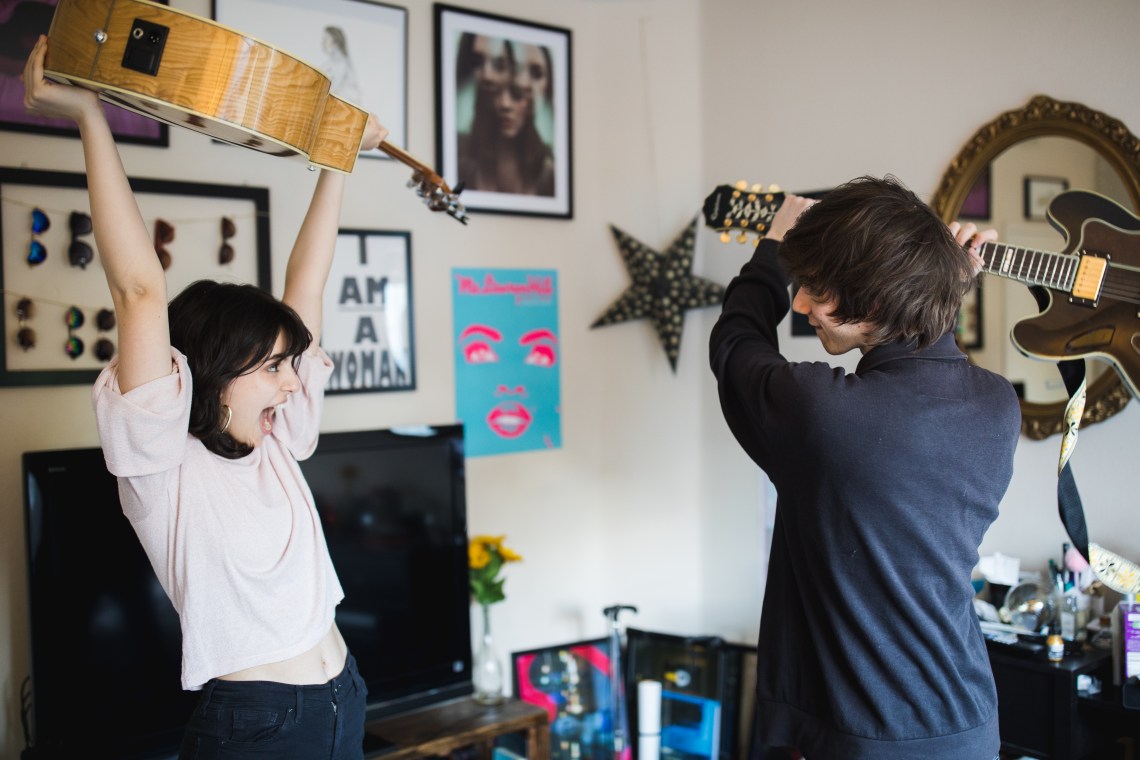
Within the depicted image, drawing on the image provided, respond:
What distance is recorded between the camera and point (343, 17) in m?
2.61

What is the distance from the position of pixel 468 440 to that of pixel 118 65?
1819mm

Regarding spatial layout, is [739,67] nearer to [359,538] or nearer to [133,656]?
[359,538]

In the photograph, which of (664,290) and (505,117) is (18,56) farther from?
(664,290)

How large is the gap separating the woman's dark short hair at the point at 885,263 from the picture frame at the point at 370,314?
1.60 meters

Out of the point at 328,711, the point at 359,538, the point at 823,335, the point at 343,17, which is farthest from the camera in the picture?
the point at 343,17

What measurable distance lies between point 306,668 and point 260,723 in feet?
0.32

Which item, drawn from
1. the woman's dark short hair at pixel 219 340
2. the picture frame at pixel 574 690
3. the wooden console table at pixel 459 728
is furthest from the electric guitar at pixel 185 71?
the picture frame at pixel 574 690

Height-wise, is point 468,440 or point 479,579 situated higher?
point 468,440

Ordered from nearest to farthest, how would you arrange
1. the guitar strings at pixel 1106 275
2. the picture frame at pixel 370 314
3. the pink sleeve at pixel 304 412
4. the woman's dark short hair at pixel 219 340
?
the woman's dark short hair at pixel 219 340 → the pink sleeve at pixel 304 412 → the guitar strings at pixel 1106 275 → the picture frame at pixel 370 314

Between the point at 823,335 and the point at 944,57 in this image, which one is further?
the point at 944,57

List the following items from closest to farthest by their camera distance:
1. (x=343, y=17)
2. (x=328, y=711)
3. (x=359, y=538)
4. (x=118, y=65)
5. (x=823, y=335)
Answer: (x=118, y=65) → (x=823, y=335) → (x=328, y=711) → (x=359, y=538) → (x=343, y=17)

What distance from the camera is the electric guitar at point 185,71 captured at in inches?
46.8

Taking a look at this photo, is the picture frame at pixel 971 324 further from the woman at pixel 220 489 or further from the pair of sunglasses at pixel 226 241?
the pair of sunglasses at pixel 226 241

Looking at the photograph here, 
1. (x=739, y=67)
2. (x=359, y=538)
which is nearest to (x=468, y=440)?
(x=359, y=538)
